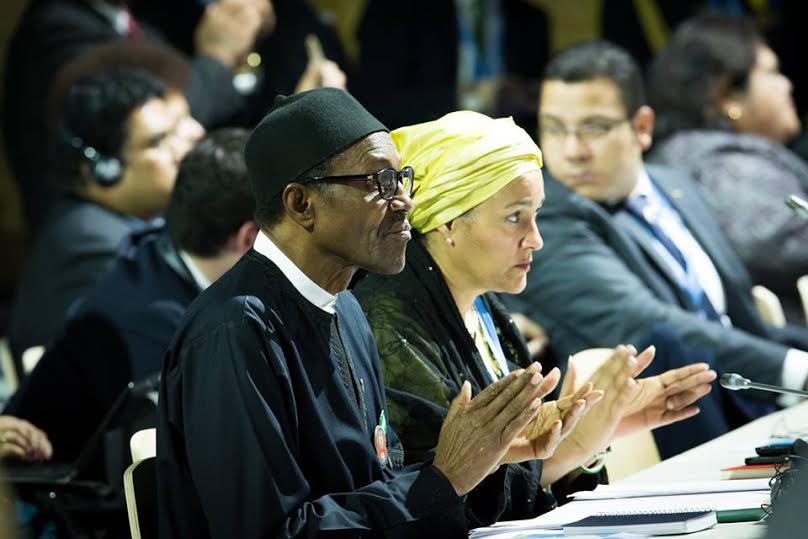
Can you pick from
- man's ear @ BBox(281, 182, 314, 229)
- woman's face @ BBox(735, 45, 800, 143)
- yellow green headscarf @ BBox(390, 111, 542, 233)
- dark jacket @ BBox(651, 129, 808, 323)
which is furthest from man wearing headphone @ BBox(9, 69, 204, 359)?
man's ear @ BBox(281, 182, 314, 229)

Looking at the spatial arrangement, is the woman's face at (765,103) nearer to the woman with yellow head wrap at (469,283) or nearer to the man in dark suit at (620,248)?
the man in dark suit at (620,248)

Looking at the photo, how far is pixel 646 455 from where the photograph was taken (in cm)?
392

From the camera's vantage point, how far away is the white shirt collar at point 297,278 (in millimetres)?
2807

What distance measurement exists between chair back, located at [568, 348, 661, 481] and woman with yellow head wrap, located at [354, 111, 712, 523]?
35 cm

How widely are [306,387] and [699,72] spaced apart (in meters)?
4.13

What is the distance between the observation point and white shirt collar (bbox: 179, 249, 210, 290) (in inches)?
171

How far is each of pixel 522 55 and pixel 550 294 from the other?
116 inches

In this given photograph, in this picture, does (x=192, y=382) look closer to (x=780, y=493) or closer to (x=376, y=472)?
(x=376, y=472)

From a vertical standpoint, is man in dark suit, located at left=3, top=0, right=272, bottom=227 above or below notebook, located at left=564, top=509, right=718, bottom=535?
above

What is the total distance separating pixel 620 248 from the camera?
5.10 metres

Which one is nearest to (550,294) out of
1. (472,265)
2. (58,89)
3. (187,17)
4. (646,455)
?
(646,455)

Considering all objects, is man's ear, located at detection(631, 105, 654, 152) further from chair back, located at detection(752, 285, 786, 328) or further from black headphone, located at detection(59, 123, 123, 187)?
black headphone, located at detection(59, 123, 123, 187)

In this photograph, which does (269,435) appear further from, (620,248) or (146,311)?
(620,248)

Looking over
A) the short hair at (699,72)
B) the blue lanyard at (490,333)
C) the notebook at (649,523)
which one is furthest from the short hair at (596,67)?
the notebook at (649,523)
